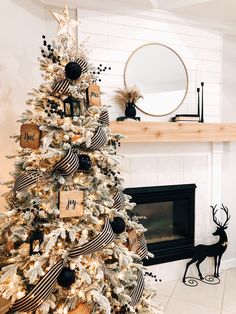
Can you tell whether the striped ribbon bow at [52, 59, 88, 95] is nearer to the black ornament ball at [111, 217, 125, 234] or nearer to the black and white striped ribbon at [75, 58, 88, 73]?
the black and white striped ribbon at [75, 58, 88, 73]

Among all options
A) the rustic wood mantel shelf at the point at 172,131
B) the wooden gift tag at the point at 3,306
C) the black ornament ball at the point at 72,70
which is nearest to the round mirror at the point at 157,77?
the rustic wood mantel shelf at the point at 172,131

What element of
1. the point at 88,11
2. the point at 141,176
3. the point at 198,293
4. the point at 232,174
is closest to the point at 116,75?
the point at 88,11

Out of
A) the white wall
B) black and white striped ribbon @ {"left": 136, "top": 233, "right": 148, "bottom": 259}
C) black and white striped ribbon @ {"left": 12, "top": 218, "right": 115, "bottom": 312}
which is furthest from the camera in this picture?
the white wall

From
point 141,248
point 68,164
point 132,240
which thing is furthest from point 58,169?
point 141,248

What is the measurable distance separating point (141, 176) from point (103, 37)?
1.43 m

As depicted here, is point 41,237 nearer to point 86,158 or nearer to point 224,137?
point 86,158

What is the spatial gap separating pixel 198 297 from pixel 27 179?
7.45 feet

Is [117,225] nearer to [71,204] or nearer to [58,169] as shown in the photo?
[71,204]

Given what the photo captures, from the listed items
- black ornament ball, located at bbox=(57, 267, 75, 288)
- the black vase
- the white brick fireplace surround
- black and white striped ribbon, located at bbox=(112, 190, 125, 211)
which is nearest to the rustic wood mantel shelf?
the black vase

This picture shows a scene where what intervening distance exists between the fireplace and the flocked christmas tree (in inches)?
55.7

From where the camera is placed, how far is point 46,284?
133cm

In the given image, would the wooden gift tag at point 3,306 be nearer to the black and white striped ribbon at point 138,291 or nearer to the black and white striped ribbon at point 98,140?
the black and white striped ribbon at point 138,291

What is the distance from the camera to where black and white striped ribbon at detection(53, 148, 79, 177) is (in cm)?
142

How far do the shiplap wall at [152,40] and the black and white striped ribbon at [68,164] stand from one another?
4.77 ft
